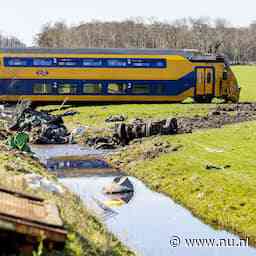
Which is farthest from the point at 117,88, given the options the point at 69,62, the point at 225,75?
the point at 225,75

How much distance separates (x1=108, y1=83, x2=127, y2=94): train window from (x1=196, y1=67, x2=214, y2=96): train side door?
6.28 metres

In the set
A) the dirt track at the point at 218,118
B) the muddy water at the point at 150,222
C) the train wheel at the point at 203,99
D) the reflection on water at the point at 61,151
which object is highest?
the train wheel at the point at 203,99

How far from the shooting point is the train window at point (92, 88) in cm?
5291

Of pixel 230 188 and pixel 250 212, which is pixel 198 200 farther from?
pixel 250 212

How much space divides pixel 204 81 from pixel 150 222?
3428cm

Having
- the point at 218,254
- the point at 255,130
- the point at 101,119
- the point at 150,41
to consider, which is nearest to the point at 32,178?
the point at 218,254

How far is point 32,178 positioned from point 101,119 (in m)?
29.6

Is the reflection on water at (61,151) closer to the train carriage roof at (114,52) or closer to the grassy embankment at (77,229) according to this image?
the train carriage roof at (114,52)

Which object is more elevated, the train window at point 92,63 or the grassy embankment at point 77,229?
the train window at point 92,63

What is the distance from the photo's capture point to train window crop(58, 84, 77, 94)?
5269 centimetres

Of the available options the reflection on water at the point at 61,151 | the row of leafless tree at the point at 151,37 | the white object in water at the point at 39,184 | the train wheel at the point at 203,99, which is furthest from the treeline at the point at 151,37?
the white object in water at the point at 39,184

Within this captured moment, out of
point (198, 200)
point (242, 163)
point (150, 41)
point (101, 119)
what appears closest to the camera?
point (198, 200)

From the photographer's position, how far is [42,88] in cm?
5253

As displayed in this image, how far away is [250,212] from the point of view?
2130 cm
